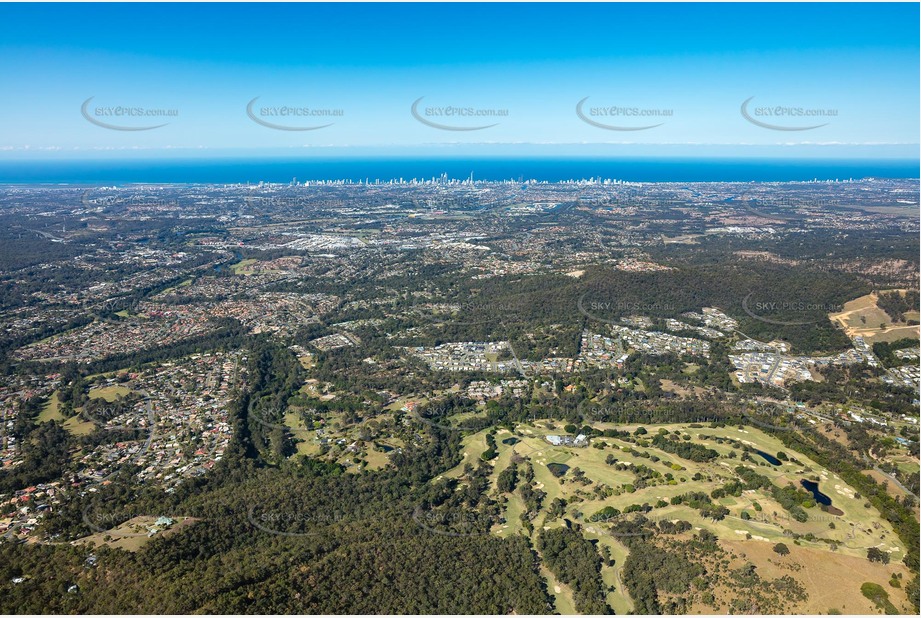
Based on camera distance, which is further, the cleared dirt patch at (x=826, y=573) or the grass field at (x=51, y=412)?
the grass field at (x=51, y=412)

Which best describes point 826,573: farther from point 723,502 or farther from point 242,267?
point 242,267

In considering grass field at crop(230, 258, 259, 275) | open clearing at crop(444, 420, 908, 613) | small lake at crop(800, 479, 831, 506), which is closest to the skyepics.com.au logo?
open clearing at crop(444, 420, 908, 613)

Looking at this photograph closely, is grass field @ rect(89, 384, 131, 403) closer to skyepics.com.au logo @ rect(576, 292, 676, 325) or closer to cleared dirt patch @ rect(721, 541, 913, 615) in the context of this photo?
cleared dirt patch @ rect(721, 541, 913, 615)

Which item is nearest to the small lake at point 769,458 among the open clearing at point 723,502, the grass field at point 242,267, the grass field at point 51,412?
the open clearing at point 723,502

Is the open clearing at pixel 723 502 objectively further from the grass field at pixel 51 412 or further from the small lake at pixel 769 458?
the grass field at pixel 51 412

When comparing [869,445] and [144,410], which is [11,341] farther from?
[869,445]

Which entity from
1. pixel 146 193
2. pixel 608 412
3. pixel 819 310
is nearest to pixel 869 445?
pixel 608 412

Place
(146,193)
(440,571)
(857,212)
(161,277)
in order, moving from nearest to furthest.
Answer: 1. (440,571)
2. (161,277)
3. (857,212)
4. (146,193)

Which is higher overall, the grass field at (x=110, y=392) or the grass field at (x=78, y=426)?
the grass field at (x=110, y=392)
